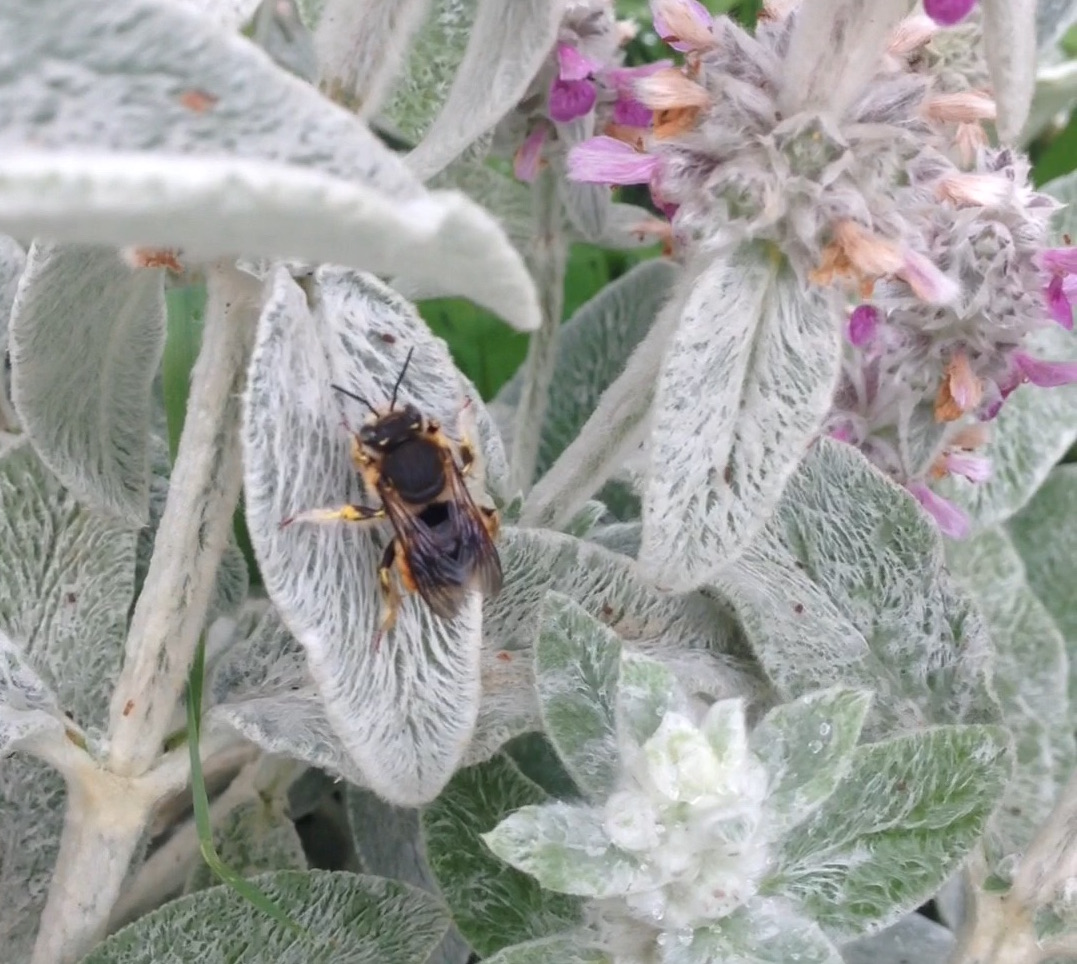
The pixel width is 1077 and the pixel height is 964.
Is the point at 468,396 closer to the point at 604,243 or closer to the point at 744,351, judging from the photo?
the point at 744,351

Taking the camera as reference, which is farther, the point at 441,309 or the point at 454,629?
the point at 441,309

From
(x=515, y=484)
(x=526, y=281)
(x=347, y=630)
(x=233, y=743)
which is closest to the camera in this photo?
(x=526, y=281)

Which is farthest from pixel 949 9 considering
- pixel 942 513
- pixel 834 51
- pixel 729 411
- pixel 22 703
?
pixel 22 703

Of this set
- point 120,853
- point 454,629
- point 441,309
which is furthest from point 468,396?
point 441,309

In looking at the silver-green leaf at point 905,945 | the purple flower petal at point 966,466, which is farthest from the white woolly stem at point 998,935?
the purple flower petal at point 966,466

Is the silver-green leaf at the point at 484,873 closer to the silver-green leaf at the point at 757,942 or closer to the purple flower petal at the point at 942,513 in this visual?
the silver-green leaf at the point at 757,942

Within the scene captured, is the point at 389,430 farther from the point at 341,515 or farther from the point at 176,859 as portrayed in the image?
the point at 176,859

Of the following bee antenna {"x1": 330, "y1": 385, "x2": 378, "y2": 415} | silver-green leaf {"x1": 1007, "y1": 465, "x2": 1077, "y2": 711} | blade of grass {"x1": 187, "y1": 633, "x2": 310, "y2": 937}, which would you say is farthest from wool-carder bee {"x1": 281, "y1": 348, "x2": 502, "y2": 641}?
silver-green leaf {"x1": 1007, "y1": 465, "x2": 1077, "y2": 711}
